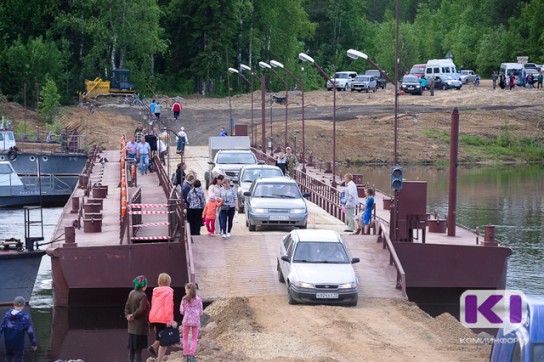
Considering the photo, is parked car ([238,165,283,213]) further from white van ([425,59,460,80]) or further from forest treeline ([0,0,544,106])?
white van ([425,59,460,80])

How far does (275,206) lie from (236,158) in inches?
487

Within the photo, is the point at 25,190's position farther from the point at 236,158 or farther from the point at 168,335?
the point at 168,335

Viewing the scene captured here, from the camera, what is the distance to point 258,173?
1455 inches

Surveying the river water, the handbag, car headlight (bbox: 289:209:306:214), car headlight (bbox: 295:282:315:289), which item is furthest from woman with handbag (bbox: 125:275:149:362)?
car headlight (bbox: 289:209:306:214)

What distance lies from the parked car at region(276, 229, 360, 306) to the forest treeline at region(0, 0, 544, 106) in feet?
193

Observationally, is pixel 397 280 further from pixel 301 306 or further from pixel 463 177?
pixel 463 177

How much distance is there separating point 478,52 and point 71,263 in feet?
319

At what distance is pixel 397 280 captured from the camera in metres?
26.7

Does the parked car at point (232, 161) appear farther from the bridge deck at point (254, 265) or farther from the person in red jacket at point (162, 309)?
the person in red jacket at point (162, 309)

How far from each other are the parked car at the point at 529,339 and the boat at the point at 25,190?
4522cm

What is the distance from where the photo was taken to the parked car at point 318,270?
78.1ft

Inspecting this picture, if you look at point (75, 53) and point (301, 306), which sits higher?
point (75, 53)

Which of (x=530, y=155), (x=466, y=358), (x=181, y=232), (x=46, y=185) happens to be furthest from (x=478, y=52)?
(x=466, y=358)

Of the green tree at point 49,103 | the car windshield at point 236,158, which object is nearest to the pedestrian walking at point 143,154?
the car windshield at point 236,158
